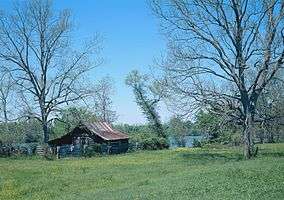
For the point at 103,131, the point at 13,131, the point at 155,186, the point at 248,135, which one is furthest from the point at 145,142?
the point at 155,186

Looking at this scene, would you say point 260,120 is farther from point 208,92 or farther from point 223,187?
point 223,187

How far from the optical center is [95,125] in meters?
65.9

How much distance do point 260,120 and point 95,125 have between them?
107ft

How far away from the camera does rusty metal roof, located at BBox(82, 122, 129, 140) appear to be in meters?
62.3

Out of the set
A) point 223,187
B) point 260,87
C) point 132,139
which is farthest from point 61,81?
point 223,187

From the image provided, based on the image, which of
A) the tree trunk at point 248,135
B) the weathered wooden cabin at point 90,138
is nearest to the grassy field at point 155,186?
the tree trunk at point 248,135

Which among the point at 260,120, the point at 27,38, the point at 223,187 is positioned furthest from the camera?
the point at 27,38

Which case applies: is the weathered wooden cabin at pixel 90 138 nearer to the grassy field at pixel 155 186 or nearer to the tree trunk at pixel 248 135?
the tree trunk at pixel 248 135

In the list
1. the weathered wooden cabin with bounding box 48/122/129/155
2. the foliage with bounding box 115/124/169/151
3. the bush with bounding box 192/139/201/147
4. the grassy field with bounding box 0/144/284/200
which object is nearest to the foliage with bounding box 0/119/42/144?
the weathered wooden cabin with bounding box 48/122/129/155

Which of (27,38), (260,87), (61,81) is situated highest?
(27,38)

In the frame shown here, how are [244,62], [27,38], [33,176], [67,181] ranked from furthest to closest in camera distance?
[27,38]
[244,62]
[33,176]
[67,181]

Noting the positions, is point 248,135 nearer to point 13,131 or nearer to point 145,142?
point 145,142

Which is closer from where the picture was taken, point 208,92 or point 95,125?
point 208,92

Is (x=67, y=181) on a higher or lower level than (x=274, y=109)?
lower
